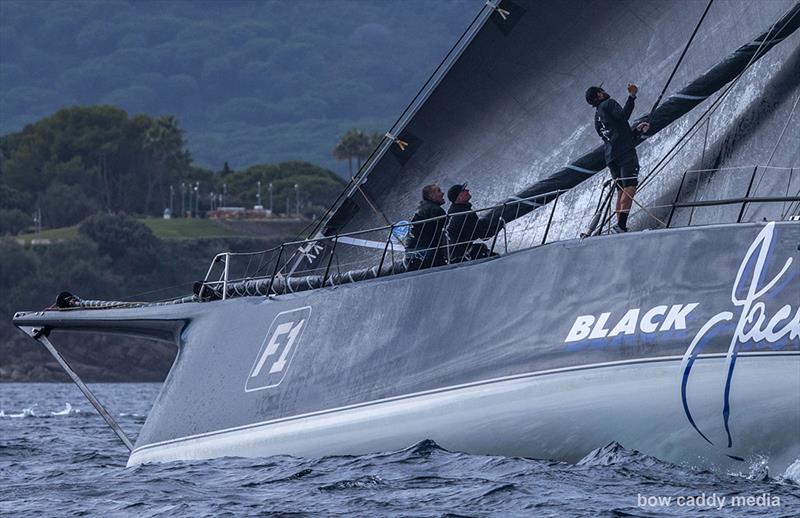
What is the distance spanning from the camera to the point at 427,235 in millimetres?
13648

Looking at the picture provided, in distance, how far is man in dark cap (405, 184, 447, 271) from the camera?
44.4 feet

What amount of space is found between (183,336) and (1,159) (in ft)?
400

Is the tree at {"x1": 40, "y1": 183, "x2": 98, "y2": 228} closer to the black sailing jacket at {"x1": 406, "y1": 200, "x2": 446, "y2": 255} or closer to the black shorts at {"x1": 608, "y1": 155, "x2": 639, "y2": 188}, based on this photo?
the black sailing jacket at {"x1": 406, "y1": 200, "x2": 446, "y2": 255}

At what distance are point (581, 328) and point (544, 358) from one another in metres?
0.39

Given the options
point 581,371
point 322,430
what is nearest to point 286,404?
point 322,430

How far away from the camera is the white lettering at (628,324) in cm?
1095

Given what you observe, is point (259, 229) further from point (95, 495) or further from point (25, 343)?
point (95, 495)

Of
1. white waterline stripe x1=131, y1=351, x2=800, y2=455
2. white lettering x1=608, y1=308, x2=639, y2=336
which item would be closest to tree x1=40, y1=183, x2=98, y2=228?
white waterline stripe x1=131, y1=351, x2=800, y2=455

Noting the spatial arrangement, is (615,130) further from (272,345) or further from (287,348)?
(272,345)

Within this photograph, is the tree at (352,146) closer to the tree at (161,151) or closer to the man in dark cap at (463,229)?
the tree at (161,151)

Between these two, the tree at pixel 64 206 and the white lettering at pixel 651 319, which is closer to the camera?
the white lettering at pixel 651 319

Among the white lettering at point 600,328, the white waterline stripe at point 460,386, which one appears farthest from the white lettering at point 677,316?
the white lettering at point 600,328

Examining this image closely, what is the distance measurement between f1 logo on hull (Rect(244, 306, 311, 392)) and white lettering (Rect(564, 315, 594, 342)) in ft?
11.3

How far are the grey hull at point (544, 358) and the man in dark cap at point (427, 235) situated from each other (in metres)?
0.42
